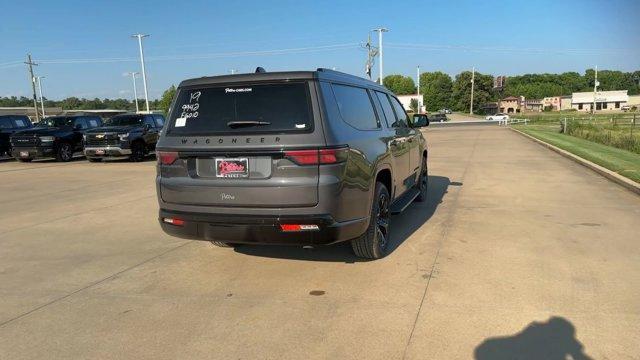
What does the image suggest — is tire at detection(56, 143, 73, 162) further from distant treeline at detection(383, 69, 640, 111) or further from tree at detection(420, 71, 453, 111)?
tree at detection(420, 71, 453, 111)

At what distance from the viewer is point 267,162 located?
4148 mm

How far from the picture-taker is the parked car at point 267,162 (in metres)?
4.10

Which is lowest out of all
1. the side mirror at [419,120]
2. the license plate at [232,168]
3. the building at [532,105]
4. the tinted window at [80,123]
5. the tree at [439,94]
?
the building at [532,105]

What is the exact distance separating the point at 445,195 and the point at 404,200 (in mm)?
3040

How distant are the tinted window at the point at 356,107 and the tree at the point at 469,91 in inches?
5003

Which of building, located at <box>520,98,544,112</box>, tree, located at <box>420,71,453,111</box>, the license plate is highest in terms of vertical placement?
tree, located at <box>420,71,453,111</box>

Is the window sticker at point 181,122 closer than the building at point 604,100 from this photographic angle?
Yes

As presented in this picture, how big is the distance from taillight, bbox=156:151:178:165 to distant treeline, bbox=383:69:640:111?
12493cm

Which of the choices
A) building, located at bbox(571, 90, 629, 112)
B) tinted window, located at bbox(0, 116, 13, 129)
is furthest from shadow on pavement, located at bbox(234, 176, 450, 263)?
building, located at bbox(571, 90, 629, 112)

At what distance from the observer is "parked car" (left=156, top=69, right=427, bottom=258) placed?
4.10 m

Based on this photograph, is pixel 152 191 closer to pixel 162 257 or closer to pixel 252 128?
pixel 162 257

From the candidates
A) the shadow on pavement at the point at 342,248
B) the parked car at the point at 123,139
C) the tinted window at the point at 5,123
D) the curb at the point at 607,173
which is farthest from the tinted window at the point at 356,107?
the tinted window at the point at 5,123

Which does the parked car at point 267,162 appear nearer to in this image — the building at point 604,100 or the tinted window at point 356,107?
the tinted window at point 356,107

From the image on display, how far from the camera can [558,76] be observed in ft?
591
